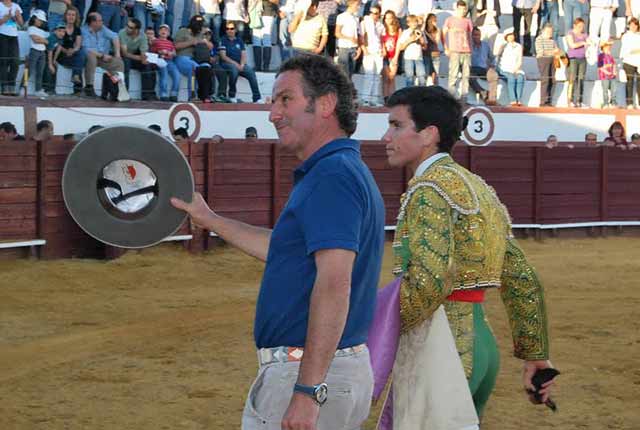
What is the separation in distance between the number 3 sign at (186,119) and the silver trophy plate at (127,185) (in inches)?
390

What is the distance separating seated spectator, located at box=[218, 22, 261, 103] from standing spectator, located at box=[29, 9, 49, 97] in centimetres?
263

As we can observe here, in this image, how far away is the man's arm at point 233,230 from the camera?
300 centimetres

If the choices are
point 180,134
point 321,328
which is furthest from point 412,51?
point 321,328

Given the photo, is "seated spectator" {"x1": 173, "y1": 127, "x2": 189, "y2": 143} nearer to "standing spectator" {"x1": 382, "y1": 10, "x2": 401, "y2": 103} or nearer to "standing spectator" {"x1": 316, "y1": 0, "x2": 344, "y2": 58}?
"standing spectator" {"x1": 316, "y1": 0, "x2": 344, "y2": 58}

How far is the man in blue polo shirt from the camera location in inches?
92.1

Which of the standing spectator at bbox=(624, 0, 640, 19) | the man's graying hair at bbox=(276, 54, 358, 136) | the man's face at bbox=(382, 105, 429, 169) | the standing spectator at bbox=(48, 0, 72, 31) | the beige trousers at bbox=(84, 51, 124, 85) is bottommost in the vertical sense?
the man's face at bbox=(382, 105, 429, 169)

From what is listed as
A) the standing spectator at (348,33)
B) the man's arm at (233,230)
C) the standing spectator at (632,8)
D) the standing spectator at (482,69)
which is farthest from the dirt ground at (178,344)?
the standing spectator at (632,8)

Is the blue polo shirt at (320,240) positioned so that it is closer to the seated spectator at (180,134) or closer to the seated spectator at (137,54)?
the seated spectator at (180,134)

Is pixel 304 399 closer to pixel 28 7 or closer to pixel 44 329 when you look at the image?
pixel 44 329

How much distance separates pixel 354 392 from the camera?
8.13 feet

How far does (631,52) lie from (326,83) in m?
16.7

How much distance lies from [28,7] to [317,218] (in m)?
10.8

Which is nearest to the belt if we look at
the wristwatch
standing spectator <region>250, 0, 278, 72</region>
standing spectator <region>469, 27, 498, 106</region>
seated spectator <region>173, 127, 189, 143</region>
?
the wristwatch

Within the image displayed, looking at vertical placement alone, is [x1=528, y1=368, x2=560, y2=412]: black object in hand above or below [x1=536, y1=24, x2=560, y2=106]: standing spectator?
below
